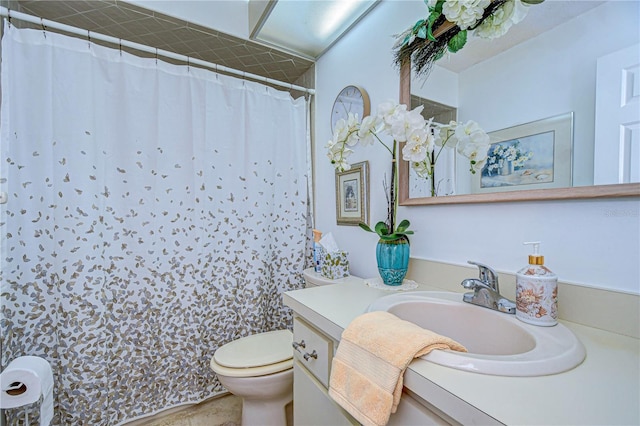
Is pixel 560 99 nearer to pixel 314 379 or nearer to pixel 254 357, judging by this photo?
pixel 314 379

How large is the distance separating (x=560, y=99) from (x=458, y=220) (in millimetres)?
442

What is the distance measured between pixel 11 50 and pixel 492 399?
1980 mm

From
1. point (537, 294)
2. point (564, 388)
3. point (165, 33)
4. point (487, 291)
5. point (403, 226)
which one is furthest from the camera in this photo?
point (165, 33)

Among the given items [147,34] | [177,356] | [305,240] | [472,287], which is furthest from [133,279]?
[472,287]

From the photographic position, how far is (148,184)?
4.61 ft

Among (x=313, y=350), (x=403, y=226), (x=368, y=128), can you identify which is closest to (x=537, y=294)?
(x=403, y=226)

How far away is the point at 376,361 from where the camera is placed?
56cm

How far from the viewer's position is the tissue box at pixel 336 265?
1.38 metres

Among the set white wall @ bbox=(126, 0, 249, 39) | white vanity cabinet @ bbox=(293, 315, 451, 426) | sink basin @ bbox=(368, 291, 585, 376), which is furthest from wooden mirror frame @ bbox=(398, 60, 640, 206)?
white wall @ bbox=(126, 0, 249, 39)

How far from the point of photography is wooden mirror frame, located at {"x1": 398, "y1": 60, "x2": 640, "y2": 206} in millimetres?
638

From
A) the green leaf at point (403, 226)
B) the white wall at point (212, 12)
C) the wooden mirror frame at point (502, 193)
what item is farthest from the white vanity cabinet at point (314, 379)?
the white wall at point (212, 12)

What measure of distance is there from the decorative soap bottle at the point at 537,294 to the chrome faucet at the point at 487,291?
0.06 metres

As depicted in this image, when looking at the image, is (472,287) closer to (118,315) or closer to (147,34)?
(118,315)

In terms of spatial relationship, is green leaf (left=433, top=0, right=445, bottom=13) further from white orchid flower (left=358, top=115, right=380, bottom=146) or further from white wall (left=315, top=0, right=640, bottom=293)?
white orchid flower (left=358, top=115, right=380, bottom=146)
